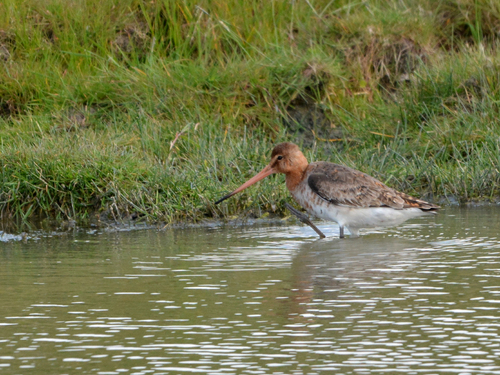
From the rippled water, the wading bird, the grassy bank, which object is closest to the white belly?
the wading bird

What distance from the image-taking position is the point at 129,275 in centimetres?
561

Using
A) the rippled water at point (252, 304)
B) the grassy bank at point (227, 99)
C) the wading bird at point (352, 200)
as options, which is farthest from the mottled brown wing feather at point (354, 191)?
the grassy bank at point (227, 99)

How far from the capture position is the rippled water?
3.75 m

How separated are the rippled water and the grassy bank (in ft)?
3.99

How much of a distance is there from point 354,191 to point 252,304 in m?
3.10

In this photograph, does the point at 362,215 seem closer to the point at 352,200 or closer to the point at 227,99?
the point at 352,200

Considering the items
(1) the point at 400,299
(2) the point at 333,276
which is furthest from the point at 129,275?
(1) the point at 400,299

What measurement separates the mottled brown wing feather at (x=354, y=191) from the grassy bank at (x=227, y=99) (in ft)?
2.64

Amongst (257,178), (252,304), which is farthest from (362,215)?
(252,304)

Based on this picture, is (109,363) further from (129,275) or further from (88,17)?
(88,17)

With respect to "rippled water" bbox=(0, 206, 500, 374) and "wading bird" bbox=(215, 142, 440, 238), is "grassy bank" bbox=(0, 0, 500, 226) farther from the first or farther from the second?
"rippled water" bbox=(0, 206, 500, 374)

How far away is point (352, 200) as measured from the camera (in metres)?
7.59

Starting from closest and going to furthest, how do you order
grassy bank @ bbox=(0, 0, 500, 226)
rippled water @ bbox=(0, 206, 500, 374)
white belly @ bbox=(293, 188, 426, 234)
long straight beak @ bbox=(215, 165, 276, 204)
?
rippled water @ bbox=(0, 206, 500, 374)
white belly @ bbox=(293, 188, 426, 234)
long straight beak @ bbox=(215, 165, 276, 204)
grassy bank @ bbox=(0, 0, 500, 226)

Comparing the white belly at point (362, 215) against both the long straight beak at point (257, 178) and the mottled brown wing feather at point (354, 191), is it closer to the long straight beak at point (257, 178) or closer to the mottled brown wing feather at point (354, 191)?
the mottled brown wing feather at point (354, 191)
